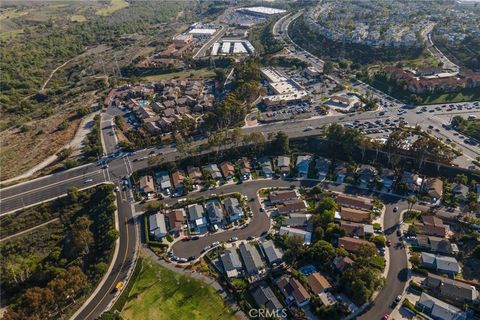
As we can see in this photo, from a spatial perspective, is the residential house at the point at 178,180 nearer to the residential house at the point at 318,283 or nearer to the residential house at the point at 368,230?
the residential house at the point at 318,283

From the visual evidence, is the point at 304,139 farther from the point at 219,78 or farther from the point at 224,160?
the point at 219,78

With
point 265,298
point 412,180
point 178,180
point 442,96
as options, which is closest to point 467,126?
point 442,96

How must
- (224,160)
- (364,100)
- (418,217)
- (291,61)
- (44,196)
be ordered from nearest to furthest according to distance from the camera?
(418,217)
(44,196)
(224,160)
(364,100)
(291,61)

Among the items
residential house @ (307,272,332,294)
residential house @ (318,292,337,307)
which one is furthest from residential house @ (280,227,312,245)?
residential house @ (318,292,337,307)

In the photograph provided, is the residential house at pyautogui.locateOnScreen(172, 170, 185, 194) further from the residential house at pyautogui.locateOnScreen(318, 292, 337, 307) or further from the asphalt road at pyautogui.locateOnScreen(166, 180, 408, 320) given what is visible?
the residential house at pyautogui.locateOnScreen(318, 292, 337, 307)

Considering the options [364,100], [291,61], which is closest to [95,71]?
[291,61]

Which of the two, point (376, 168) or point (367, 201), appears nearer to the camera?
point (367, 201)
